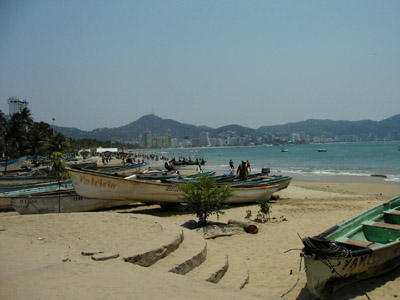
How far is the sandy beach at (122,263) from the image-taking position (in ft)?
13.0

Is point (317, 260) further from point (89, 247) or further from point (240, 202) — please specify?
point (240, 202)

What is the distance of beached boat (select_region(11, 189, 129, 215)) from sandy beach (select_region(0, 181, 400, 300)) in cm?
308

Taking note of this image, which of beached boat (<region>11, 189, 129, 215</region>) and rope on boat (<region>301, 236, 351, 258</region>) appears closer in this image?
rope on boat (<region>301, 236, 351, 258</region>)

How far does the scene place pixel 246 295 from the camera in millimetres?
4051

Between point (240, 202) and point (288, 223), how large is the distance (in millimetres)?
3706

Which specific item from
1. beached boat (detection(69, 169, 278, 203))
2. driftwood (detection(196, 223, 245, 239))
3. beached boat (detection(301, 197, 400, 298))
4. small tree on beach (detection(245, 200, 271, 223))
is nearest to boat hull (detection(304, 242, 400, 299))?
beached boat (detection(301, 197, 400, 298))

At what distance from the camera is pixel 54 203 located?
40.7 feet

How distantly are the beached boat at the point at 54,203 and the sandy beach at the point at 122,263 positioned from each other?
10.1 feet

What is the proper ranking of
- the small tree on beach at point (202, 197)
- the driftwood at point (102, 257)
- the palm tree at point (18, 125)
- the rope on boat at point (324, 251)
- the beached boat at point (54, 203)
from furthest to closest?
the palm tree at point (18, 125) < the beached boat at point (54, 203) < the small tree on beach at point (202, 197) < the driftwood at point (102, 257) < the rope on boat at point (324, 251)

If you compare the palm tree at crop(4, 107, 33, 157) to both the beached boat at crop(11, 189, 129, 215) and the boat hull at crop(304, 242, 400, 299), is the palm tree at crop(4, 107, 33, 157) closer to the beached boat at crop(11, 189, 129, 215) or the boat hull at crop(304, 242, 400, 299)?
the beached boat at crop(11, 189, 129, 215)

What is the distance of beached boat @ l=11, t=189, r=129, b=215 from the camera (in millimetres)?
12094

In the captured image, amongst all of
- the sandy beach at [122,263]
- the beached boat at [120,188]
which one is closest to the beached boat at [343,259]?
the sandy beach at [122,263]

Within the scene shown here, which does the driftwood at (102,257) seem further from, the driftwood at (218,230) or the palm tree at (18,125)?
the palm tree at (18,125)

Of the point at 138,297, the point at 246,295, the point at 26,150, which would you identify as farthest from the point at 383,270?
the point at 26,150
